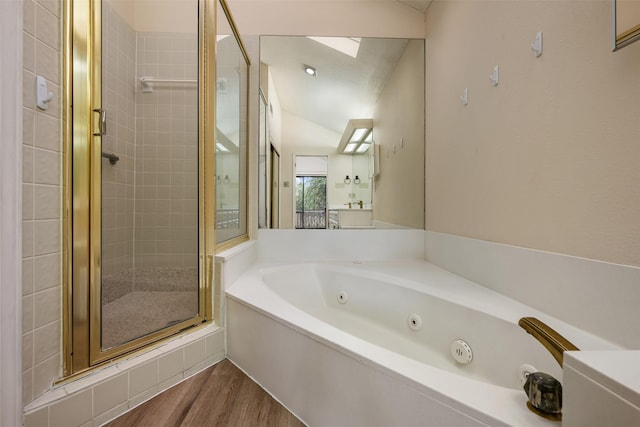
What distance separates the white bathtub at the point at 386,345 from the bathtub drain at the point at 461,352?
0.08 ft

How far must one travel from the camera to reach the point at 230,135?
1875 mm

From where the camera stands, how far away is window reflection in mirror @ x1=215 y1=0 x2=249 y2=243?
5.43 feet

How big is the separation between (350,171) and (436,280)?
105 centimetres

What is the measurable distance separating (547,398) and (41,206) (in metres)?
1.39

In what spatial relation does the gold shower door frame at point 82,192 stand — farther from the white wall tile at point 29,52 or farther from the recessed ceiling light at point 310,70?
the recessed ceiling light at point 310,70

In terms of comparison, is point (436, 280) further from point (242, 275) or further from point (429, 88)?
point (429, 88)

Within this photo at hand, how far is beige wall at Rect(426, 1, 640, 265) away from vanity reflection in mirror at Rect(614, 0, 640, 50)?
2.6 inches

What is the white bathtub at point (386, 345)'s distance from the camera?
25.8 inches

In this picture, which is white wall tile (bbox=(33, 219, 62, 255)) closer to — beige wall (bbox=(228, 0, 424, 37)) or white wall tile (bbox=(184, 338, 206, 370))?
white wall tile (bbox=(184, 338, 206, 370))

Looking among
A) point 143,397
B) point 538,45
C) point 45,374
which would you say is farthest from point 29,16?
point 538,45

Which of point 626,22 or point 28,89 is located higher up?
point 626,22

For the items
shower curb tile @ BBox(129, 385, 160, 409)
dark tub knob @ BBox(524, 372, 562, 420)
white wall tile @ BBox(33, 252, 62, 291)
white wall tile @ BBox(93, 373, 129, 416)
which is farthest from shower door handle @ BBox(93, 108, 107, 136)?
dark tub knob @ BBox(524, 372, 562, 420)

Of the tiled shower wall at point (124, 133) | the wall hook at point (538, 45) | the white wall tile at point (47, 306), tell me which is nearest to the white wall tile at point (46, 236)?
the white wall tile at point (47, 306)

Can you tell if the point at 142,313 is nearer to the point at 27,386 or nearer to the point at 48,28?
the point at 27,386
